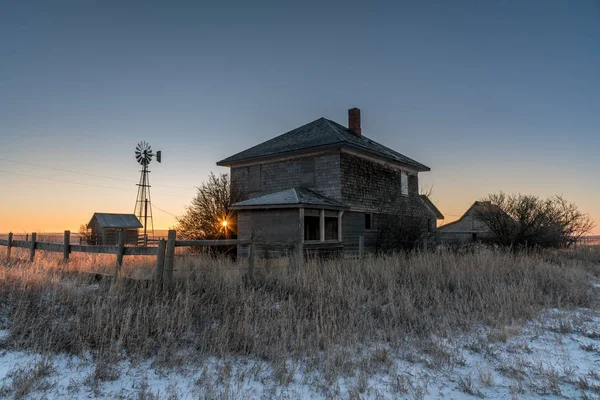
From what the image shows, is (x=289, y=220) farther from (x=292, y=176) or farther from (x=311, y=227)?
(x=311, y=227)

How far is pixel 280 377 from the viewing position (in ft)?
15.1

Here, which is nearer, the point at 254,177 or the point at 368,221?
the point at 368,221

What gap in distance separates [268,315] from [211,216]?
1464cm

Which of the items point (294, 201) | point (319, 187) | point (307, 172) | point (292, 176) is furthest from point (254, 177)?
point (294, 201)

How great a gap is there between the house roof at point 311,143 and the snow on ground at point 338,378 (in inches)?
497

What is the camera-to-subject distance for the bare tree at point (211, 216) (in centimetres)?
2044

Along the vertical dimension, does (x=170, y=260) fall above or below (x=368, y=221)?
below

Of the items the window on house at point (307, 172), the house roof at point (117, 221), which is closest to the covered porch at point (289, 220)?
the window on house at point (307, 172)

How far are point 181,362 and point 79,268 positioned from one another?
643cm

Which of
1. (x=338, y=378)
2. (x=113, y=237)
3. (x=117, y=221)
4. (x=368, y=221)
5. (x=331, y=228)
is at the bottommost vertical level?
(x=338, y=378)

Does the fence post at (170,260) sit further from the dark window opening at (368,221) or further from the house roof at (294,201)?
the dark window opening at (368,221)

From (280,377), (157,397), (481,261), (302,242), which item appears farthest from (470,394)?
(302,242)

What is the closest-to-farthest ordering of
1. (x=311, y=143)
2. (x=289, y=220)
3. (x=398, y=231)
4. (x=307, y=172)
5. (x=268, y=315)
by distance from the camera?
(x=268, y=315), (x=289, y=220), (x=311, y=143), (x=307, y=172), (x=398, y=231)

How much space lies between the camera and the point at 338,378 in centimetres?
463
